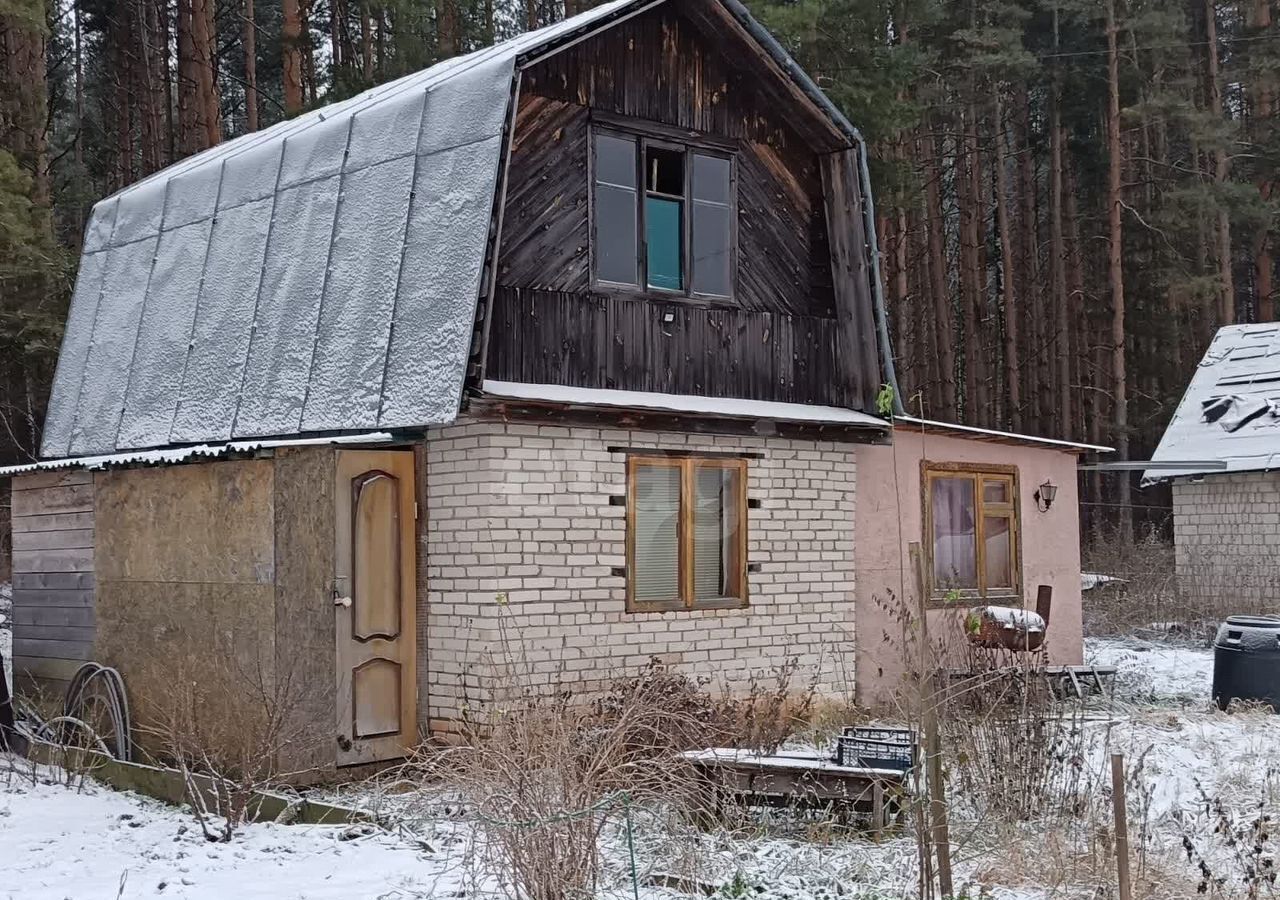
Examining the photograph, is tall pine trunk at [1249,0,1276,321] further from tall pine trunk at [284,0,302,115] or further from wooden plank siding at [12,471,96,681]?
wooden plank siding at [12,471,96,681]

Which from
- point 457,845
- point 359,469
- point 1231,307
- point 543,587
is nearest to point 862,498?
point 543,587

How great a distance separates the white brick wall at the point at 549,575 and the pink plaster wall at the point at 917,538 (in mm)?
1289

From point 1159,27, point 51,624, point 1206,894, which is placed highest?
point 1159,27

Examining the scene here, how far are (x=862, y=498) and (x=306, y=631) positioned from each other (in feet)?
17.1

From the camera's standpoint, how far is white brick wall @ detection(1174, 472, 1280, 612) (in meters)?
20.4

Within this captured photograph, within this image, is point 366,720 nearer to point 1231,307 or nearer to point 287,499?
point 287,499

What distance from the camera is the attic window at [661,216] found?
11.4 meters

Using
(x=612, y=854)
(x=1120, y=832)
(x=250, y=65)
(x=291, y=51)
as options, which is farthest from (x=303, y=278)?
(x=250, y=65)

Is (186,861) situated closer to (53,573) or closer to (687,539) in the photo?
(687,539)

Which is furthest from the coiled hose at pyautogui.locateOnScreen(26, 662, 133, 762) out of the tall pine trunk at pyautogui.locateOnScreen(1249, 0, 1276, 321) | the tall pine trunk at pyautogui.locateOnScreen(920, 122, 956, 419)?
the tall pine trunk at pyautogui.locateOnScreen(1249, 0, 1276, 321)

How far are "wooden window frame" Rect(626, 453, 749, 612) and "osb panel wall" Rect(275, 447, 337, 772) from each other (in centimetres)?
226

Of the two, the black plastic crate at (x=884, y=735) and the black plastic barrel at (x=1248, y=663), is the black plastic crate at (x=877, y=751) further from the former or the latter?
the black plastic barrel at (x=1248, y=663)

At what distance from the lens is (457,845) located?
7773 mm

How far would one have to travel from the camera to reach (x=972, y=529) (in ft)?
45.2
